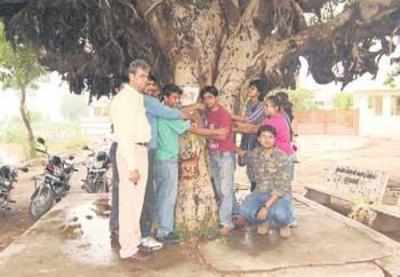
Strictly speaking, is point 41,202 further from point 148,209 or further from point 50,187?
point 148,209

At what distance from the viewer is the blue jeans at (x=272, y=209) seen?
Result: 5.97 metres

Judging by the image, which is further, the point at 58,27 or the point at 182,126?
the point at 58,27

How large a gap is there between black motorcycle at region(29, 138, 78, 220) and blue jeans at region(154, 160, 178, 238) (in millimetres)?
4241

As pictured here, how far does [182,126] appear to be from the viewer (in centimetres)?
554

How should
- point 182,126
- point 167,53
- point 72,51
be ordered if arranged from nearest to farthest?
point 182,126, point 167,53, point 72,51

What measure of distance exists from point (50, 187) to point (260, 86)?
495 cm

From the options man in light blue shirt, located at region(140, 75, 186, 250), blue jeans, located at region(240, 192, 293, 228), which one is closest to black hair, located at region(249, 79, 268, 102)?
man in light blue shirt, located at region(140, 75, 186, 250)

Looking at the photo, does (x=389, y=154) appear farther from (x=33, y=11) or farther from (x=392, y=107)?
(x=33, y=11)

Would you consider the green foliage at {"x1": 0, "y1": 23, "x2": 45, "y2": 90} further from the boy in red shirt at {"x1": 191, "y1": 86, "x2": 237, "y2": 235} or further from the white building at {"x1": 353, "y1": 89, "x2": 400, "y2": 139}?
the white building at {"x1": 353, "y1": 89, "x2": 400, "y2": 139}

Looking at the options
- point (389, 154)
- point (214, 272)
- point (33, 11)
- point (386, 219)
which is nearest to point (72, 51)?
point (33, 11)

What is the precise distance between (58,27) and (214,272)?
3.97 m

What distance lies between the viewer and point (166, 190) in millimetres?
5695

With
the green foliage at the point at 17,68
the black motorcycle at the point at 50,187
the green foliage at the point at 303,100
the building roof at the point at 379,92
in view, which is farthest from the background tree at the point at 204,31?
the green foliage at the point at 303,100

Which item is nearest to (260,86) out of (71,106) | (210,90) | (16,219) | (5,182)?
(210,90)
